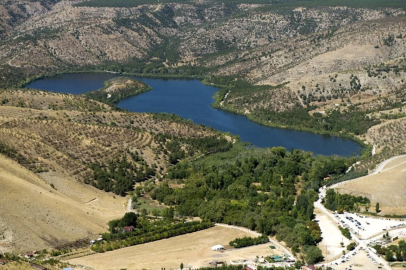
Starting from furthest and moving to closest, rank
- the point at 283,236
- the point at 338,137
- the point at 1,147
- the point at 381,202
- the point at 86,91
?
the point at 86,91 < the point at 338,137 < the point at 1,147 < the point at 381,202 < the point at 283,236

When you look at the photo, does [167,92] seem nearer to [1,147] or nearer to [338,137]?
[338,137]

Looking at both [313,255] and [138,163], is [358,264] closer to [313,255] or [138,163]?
[313,255]

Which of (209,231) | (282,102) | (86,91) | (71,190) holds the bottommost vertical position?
(209,231)

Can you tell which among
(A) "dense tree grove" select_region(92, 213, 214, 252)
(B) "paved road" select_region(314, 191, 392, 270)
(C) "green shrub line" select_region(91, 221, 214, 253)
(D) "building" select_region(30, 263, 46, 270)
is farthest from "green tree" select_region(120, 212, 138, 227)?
(B) "paved road" select_region(314, 191, 392, 270)

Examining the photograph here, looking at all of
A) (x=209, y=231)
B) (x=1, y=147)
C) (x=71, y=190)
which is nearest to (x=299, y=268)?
(x=209, y=231)

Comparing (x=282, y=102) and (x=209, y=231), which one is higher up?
(x=282, y=102)

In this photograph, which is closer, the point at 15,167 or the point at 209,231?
the point at 209,231

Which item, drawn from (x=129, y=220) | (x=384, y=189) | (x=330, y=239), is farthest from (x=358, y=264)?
(x=129, y=220)

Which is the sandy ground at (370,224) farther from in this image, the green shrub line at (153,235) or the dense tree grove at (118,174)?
the dense tree grove at (118,174)

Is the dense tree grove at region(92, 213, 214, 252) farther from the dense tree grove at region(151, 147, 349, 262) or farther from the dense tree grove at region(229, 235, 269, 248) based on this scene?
the dense tree grove at region(229, 235, 269, 248)
